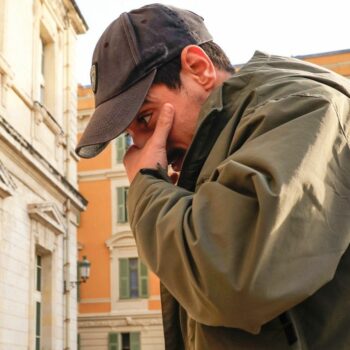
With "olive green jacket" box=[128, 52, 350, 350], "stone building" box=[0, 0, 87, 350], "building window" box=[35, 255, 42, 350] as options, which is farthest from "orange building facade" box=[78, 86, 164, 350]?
"olive green jacket" box=[128, 52, 350, 350]

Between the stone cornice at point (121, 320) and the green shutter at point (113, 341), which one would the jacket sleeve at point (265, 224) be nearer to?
the stone cornice at point (121, 320)

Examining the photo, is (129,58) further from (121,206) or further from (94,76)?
(121,206)

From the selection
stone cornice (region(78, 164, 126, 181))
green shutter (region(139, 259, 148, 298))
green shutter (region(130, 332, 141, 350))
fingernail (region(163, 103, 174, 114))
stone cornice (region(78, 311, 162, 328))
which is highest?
stone cornice (region(78, 164, 126, 181))

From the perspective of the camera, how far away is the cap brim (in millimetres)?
1302

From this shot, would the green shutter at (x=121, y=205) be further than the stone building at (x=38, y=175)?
Yes

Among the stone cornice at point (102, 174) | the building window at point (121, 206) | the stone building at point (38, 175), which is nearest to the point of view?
the stone building at point (38, 175)

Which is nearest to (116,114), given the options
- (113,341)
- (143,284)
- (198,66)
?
(198,66)

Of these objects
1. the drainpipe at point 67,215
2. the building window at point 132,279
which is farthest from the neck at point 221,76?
the building window at point 132,279

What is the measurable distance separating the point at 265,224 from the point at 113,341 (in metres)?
23.8

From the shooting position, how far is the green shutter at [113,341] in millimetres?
23562

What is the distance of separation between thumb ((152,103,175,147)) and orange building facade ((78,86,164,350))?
22.1 metres

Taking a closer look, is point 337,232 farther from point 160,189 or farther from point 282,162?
point 160,189

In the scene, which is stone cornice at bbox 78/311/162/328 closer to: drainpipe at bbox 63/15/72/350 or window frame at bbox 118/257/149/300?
window frame at bbox 118/257/149/300

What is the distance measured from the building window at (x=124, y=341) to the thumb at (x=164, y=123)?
22.9 meters
